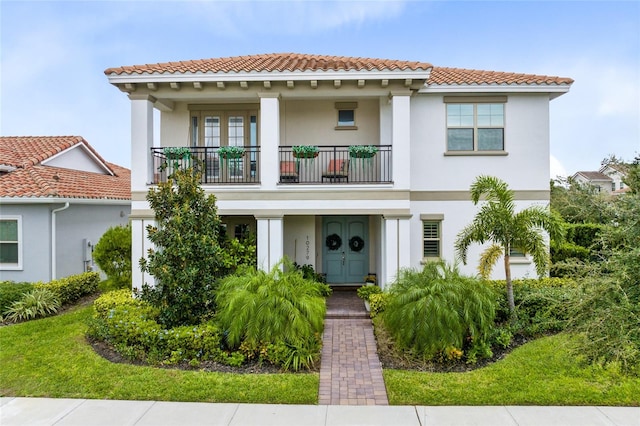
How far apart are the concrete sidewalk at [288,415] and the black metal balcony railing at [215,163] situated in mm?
6661

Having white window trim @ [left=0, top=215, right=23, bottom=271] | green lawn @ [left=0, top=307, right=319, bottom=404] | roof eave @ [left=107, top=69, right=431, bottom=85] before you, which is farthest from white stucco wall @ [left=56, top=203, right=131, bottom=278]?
→ roof eave @ [left=107, top=69, right=431, bottom=85]

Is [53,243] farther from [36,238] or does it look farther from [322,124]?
[322,124]

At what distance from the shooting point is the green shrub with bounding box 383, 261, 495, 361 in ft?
23.9

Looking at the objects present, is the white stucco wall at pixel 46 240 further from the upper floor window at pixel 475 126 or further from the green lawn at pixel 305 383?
the upper floor window at pixel 475 126

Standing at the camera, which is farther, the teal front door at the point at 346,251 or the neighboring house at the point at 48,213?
the teal front door at the point at 346,251

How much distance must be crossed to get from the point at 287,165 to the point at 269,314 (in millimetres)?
5638

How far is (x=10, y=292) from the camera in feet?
36.0

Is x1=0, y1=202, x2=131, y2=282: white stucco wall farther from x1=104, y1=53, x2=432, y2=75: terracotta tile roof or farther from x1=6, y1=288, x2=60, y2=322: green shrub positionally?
x1=104, y1=53, x2=432, y2=75: terracotta tile roof

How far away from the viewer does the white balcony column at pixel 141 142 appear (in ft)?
35.8

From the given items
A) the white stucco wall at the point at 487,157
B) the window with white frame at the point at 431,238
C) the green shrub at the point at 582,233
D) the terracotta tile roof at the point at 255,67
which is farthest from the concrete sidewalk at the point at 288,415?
the green shrub at the point at 582,233

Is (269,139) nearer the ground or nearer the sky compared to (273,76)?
nearer the ground

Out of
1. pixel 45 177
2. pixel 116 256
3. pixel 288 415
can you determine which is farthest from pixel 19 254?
pixel 288 415

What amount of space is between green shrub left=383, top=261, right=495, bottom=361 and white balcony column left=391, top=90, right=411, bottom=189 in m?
3.75

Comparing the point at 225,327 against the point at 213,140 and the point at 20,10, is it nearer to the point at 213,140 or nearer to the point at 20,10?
the point at 213,140
